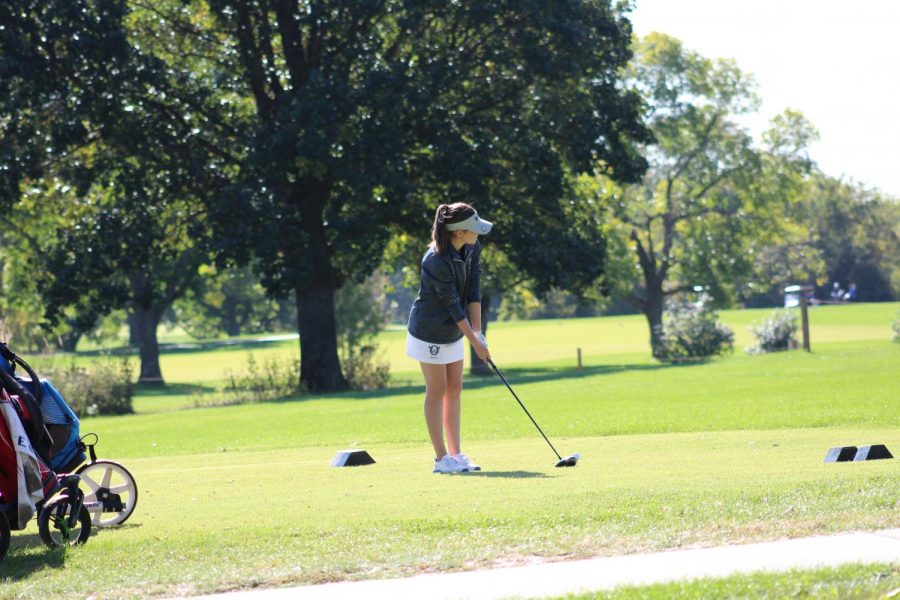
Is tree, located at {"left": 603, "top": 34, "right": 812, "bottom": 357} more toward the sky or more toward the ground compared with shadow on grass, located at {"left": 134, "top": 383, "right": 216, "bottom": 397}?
more toward the sky

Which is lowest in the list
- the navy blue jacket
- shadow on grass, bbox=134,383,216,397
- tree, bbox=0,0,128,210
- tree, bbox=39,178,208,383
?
shadow on grass, bbox=134,383,216,397

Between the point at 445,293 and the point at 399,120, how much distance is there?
73.4 feet

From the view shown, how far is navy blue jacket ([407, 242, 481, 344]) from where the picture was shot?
437 inches

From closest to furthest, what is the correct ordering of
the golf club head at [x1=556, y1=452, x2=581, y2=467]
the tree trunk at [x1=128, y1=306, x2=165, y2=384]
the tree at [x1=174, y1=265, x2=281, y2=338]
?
1. the golf club head at [x1=556, y1=452, x2=581, y2=467]
2. the tree trunk at [x1=128, y1=306, x2=165, y2=384]
3. the tree at [x1=174, y1=265, x2=281, y2=338]

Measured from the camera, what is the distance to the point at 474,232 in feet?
36.5

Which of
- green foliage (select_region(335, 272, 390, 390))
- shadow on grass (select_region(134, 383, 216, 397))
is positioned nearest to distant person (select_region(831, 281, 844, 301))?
green foliage (select_region(335, 272, 390, 390))

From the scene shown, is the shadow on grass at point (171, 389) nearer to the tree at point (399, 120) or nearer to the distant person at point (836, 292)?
the tree at point (399, 120)

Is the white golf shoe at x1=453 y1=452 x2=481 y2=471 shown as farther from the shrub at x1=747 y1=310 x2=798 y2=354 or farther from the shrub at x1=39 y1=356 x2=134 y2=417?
the shrub at x1=747 y1=310 x2=798 y2=354

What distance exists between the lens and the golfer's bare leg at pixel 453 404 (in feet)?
38.2

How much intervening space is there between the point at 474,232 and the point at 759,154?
5643 centimetres

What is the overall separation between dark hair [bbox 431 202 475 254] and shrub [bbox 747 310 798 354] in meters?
41.3

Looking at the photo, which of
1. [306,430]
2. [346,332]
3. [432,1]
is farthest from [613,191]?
[306,430]

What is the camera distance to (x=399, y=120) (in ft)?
108

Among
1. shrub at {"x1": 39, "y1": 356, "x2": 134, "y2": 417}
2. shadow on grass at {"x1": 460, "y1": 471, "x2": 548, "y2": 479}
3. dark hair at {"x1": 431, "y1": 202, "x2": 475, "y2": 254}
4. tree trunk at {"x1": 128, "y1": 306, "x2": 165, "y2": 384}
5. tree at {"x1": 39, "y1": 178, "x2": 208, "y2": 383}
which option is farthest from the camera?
tree trunk at {"x1": 128, "y1": 306, "x2": 165, "y2": 384}
